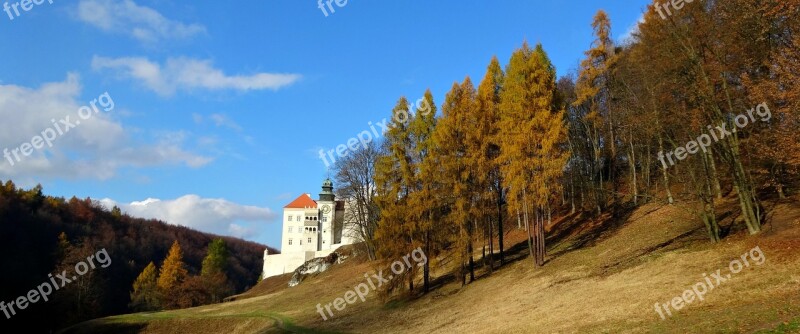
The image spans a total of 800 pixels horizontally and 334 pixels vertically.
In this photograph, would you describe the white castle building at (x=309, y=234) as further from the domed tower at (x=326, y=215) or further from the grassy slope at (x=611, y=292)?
the grassy slope at (x=611, y=292)

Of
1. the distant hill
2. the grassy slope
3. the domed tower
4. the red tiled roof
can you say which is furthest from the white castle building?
the grassy slope

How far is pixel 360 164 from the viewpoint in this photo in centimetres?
5291

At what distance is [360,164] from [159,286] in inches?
1986

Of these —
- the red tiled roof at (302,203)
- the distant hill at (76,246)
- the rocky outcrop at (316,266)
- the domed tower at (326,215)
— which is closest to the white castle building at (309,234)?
the domed tower at (326,215)

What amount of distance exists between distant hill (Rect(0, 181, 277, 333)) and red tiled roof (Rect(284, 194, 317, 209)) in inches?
1201

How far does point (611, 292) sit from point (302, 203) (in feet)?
242

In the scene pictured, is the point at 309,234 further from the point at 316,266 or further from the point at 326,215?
the point at 316,266

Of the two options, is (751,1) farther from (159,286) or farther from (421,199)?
(159,286)

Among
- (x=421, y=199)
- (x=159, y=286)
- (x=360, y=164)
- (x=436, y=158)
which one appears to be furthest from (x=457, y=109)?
(x=159, y=286)

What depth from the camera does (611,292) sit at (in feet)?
65.3

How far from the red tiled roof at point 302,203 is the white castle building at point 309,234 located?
194 cm

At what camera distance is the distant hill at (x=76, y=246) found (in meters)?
62.0

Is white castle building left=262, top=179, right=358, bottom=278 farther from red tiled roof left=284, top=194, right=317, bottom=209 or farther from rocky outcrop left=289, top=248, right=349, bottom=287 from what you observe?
rocky outcrop left=289, top=248, right=349, bottom=287

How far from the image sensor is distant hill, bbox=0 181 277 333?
203ft
